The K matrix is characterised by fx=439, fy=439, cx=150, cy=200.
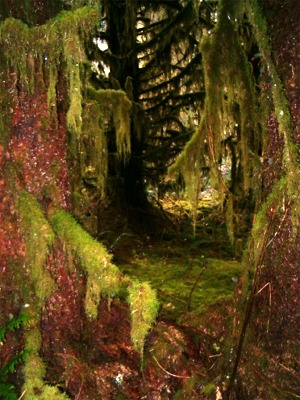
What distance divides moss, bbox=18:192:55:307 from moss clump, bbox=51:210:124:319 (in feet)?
0.37

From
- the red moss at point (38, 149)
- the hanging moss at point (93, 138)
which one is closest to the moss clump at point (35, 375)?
the red moss at point (38, 149)

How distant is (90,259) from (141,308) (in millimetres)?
497

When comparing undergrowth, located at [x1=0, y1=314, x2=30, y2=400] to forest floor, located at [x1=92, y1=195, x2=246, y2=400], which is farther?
forest floor, located at [x1=92, y1=195, x2=246, y2=400]

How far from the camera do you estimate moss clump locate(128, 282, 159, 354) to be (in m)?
2.96

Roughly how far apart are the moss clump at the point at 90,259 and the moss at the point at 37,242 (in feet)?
0.37

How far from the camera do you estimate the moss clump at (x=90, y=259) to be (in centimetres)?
308

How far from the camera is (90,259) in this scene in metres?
3.10

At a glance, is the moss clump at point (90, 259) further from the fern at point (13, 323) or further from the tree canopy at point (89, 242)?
the fern at point (13, 323)

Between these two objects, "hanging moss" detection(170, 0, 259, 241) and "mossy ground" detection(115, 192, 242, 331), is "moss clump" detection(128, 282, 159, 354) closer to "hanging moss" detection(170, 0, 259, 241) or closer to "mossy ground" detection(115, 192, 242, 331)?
"mossy ground" detection(115, 192, 242, 331)

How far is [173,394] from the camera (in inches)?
130

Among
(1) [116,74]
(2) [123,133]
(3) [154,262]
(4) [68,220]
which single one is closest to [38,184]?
(4) [68,220]

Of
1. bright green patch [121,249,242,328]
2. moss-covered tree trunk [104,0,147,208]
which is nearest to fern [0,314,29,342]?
bright green patch [121,249,242,328]

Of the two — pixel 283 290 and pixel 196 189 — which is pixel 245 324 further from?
pixel 196 189

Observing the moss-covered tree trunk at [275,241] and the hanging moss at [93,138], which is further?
the hanging moss at [93,138]
